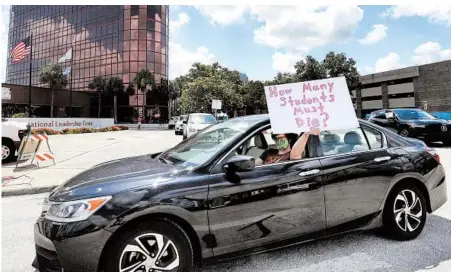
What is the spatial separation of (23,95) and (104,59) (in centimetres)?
1385

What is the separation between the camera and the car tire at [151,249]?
242 cm

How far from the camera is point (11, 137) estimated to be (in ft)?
30.9

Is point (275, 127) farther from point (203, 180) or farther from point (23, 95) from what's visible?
point (23, 95)

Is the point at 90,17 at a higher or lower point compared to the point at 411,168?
higher

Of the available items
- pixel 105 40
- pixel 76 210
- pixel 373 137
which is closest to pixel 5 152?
pixel 76 210

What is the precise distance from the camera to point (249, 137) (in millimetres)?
3188

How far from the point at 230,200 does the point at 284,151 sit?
948mm

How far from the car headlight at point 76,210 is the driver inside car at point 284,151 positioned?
4.86ft

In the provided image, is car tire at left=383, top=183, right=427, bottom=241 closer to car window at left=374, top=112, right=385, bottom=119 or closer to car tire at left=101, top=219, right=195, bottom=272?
car tire at left=101, top=219, right=195, bottom=272

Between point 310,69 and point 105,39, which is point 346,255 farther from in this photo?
point 105,39

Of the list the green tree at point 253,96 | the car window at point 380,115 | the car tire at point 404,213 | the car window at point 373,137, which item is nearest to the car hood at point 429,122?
the car window at point 380,115

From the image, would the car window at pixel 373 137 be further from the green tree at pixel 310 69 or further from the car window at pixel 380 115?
the green tree at pixel 310 69

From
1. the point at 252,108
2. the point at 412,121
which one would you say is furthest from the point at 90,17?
the point at 412,121

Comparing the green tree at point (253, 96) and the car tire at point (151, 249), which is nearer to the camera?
the car tire at point (151, 249)
